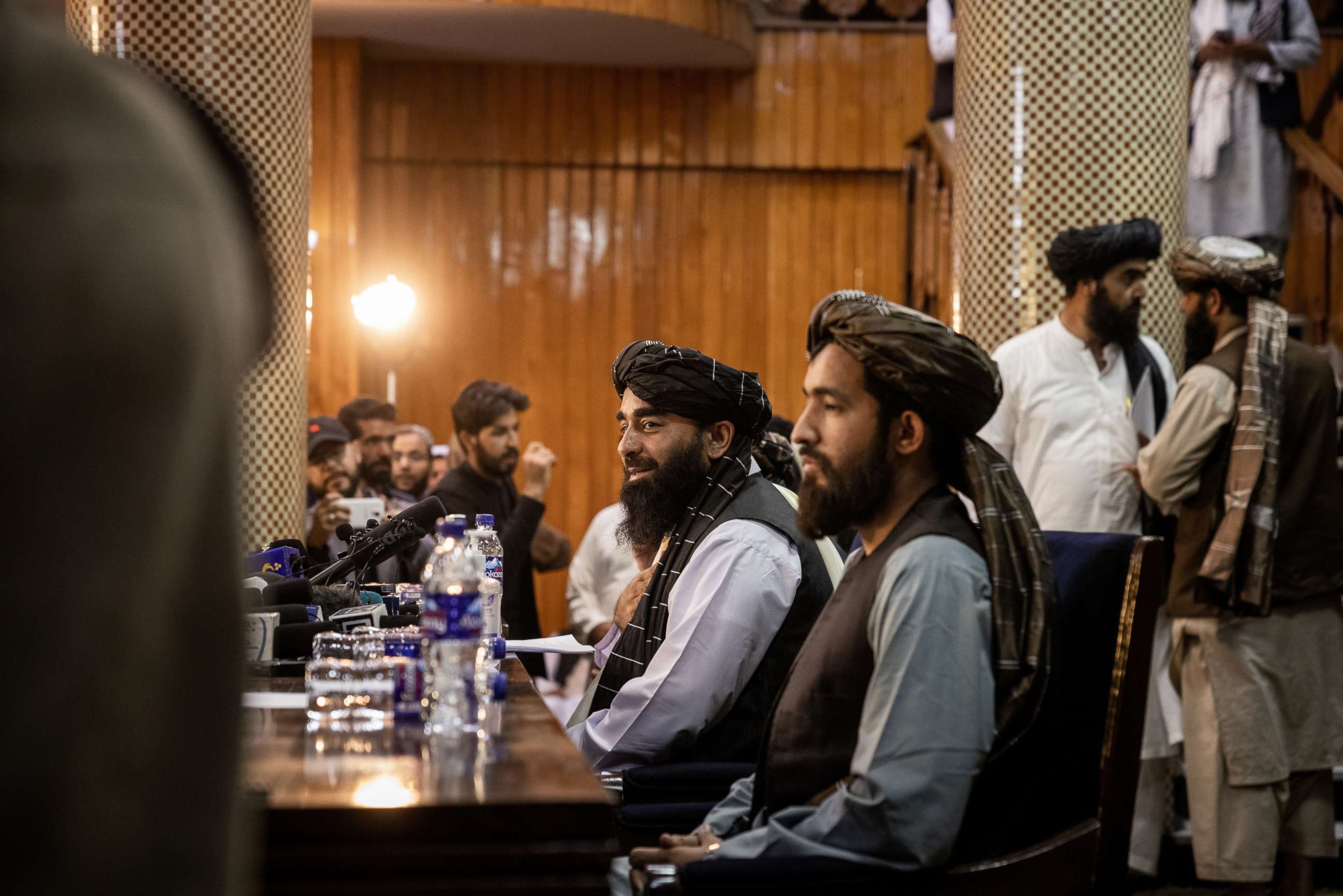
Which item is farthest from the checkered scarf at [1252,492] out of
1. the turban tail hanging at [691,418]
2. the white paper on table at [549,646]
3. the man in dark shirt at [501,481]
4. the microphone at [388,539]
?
the man in dark shirt at [501,481]

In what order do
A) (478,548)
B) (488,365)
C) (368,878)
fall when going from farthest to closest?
(488,365) → (478,548) → (368,878)

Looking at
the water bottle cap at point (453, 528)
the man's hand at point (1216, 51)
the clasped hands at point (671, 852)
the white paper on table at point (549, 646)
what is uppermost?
the man's hand at point (1216, 51)

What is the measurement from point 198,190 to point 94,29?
4.47 m

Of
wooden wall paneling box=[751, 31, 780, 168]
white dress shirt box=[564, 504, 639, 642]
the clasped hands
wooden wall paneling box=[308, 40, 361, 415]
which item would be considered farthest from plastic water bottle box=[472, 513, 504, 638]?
wooden wall paneling box=[751, 31, 780, 168]

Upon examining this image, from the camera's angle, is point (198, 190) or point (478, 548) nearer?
point (198, 190)

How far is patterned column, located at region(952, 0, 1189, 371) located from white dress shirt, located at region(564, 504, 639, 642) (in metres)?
1.87

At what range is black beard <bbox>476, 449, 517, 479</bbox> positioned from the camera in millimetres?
5602

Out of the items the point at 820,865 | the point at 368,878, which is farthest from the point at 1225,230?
the point at 368,878

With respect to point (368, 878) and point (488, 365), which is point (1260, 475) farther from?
point (488, 365)

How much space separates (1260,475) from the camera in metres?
3.97

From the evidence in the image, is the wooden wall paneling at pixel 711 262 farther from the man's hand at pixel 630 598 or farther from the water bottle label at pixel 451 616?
the water bottle label at pixel 451 616

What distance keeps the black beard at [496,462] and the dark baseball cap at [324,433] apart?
1.97 feet

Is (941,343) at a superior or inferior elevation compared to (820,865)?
superior

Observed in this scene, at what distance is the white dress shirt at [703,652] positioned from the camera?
273 cm
